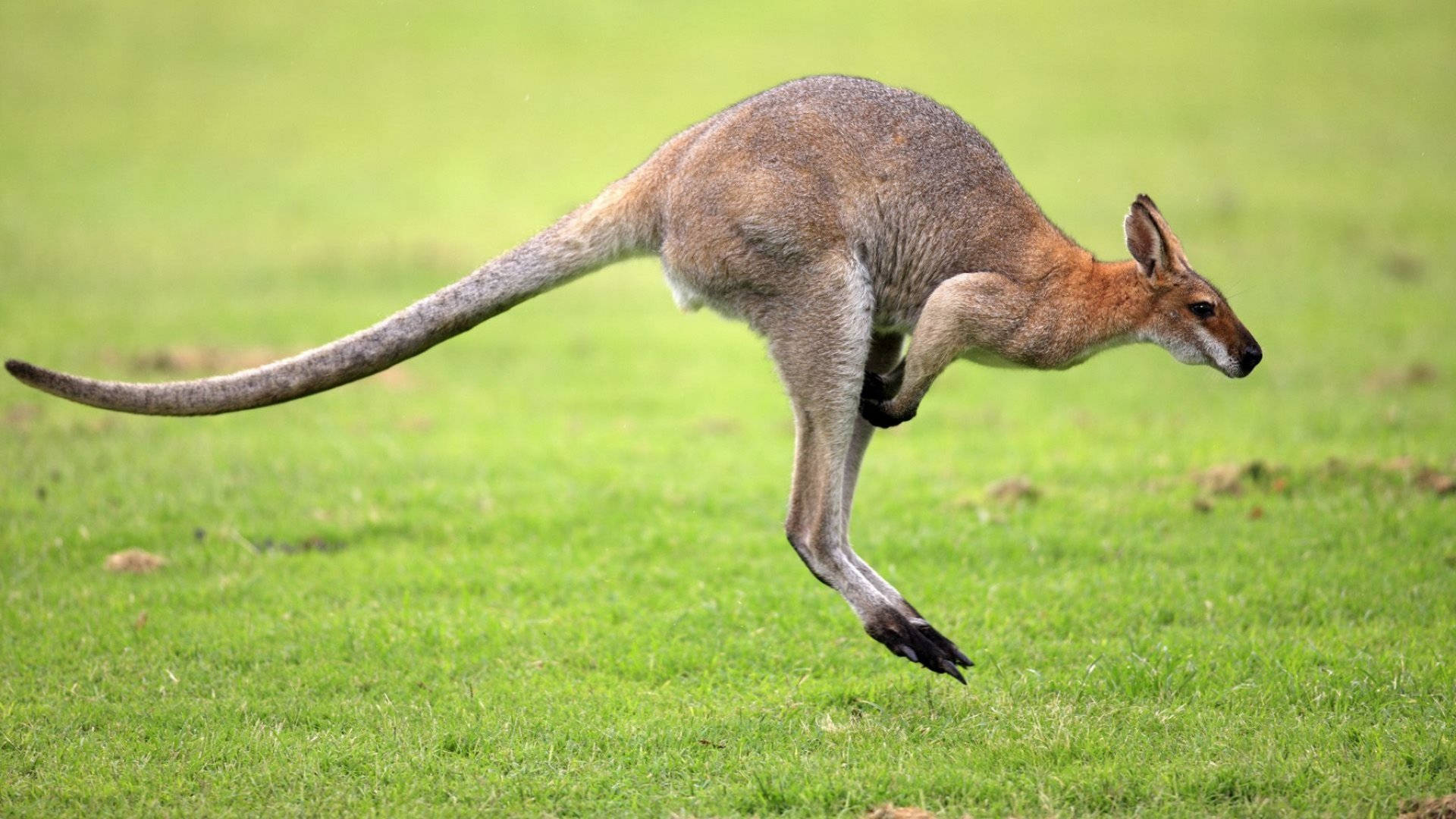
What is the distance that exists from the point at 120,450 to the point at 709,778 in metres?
6.30

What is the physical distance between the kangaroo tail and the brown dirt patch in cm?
345

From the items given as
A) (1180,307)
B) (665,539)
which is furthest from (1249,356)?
(665,539)

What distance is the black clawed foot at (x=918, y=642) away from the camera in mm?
5336

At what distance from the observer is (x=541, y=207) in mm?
20094

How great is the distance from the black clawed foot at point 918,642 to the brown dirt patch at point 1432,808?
1.52m

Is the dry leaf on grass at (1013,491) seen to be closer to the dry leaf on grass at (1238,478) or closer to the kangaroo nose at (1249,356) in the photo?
the dry leaf on grass at (1238,478)

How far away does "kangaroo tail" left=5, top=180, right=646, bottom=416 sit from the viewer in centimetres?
518

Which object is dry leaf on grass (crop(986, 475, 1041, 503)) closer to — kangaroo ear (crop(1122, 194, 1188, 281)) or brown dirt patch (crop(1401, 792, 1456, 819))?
kangaroo ear (crop(1122, 194, 1188, 281))

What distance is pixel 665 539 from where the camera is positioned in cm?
802

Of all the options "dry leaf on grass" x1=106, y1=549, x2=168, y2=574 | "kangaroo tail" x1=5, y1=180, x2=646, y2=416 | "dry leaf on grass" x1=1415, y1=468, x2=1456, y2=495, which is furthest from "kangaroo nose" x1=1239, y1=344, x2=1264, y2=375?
"dry leaf on grass" x1=106, y1=549, x2=168, y2=574

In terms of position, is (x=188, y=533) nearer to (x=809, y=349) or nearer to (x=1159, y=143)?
(x=809, y=349)

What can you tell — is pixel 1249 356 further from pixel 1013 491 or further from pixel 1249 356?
pixel 1013 491

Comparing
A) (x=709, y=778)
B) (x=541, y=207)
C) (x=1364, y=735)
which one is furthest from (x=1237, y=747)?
(x=541, y=207)

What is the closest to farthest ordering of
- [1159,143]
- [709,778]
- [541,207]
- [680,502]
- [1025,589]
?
[709,778]
[1025,589]
[680,502]
[541,207]
[1159,143]
